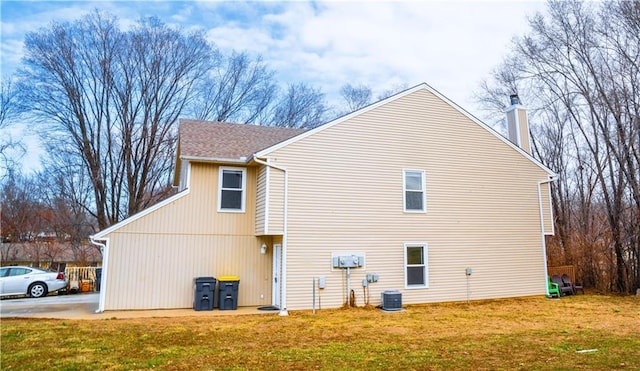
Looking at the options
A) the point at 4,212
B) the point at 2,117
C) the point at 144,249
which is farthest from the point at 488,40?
the point at 4,212

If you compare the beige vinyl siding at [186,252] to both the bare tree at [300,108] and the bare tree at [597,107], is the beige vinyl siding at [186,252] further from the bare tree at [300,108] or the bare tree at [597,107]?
the bare tree at [300,108]

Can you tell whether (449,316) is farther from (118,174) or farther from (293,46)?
(118,174)

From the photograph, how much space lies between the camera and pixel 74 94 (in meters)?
21.7

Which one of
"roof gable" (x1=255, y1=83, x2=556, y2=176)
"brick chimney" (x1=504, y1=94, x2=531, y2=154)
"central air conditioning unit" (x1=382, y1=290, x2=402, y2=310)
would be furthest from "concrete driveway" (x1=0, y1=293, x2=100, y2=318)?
"brick chimney" (x1=504, y1=94, x2=531, y2=154)

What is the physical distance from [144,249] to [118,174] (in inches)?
509

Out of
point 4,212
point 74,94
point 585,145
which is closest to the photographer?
A: point 585,145

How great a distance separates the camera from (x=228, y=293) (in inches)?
451

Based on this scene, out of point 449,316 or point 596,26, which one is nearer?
point 449,316

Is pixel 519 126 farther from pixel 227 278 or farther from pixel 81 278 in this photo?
pixel 81 278

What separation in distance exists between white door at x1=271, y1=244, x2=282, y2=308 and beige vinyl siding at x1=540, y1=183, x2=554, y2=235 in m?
9.52

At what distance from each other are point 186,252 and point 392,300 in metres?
6.08

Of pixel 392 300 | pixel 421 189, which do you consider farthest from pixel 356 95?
pixel 392 300

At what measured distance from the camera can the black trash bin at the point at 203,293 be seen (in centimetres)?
1117

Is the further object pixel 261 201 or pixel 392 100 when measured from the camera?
pixel 392 100
